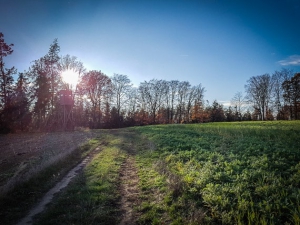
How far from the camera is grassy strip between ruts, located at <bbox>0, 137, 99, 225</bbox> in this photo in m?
5.50

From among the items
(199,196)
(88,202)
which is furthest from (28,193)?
(199,196)

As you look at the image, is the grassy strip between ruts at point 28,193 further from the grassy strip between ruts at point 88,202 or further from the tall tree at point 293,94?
the tall tree at point 293,94

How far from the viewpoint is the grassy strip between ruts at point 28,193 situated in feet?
18.0

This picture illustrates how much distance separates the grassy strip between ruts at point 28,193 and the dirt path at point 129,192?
122 inches

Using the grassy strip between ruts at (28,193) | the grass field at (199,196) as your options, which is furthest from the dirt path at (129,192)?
the grassy strip between ruts at (28,193)

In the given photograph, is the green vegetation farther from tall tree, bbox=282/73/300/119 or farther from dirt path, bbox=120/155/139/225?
tall tree, bbox=282/73/300/119

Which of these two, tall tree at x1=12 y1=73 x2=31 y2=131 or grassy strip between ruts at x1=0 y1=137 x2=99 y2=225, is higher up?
tall tree at x1=12 y1=73 x2=31 y2=131

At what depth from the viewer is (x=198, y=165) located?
8.61 m

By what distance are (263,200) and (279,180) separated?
155 centimetres

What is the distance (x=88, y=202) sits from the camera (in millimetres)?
6035

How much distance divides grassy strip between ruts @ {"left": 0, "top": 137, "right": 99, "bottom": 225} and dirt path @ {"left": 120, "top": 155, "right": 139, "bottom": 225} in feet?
10.2

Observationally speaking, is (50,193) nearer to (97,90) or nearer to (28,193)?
(28,193)

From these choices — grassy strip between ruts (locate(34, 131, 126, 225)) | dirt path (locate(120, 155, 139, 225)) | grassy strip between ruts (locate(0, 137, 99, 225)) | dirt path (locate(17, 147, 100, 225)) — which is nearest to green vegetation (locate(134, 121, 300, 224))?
dirt path (locate(120, 155, 139, 225))

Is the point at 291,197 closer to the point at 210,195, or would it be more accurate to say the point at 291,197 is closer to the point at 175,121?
the point at 210,195
